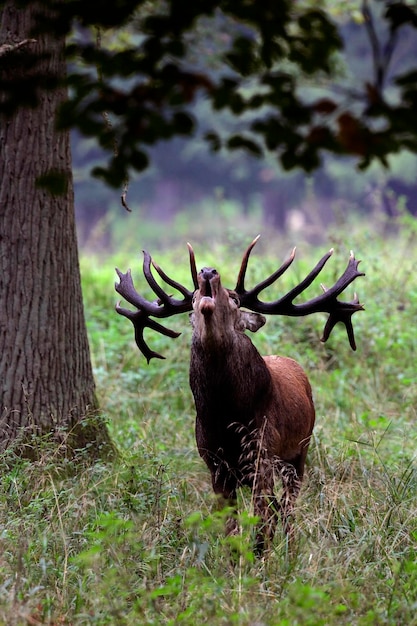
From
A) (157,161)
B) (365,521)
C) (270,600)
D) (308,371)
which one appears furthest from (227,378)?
(157,161)

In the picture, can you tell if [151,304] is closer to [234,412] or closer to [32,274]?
[32,274]

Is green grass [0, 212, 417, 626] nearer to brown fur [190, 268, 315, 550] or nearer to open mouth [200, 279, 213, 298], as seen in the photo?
brown fur [190, 268, 315, 550]

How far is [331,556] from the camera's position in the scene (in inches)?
170

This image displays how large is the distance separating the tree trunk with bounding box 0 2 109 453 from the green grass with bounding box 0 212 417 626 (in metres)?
0.41

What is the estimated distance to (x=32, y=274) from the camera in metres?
6.05

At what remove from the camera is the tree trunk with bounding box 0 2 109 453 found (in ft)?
19.7

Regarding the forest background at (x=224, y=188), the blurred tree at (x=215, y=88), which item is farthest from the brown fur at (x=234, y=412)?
the forest background at (x=224, y=188)

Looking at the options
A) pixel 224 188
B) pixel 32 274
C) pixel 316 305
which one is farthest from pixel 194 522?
pixel 224 188

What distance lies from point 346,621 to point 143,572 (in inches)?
41.2

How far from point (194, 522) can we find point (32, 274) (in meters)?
2.29

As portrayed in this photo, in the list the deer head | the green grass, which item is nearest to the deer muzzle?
the deer head

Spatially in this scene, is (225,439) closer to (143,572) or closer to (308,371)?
(143,572)

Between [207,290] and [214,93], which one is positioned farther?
[207,290]

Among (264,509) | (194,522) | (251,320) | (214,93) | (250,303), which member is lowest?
(264,509)
